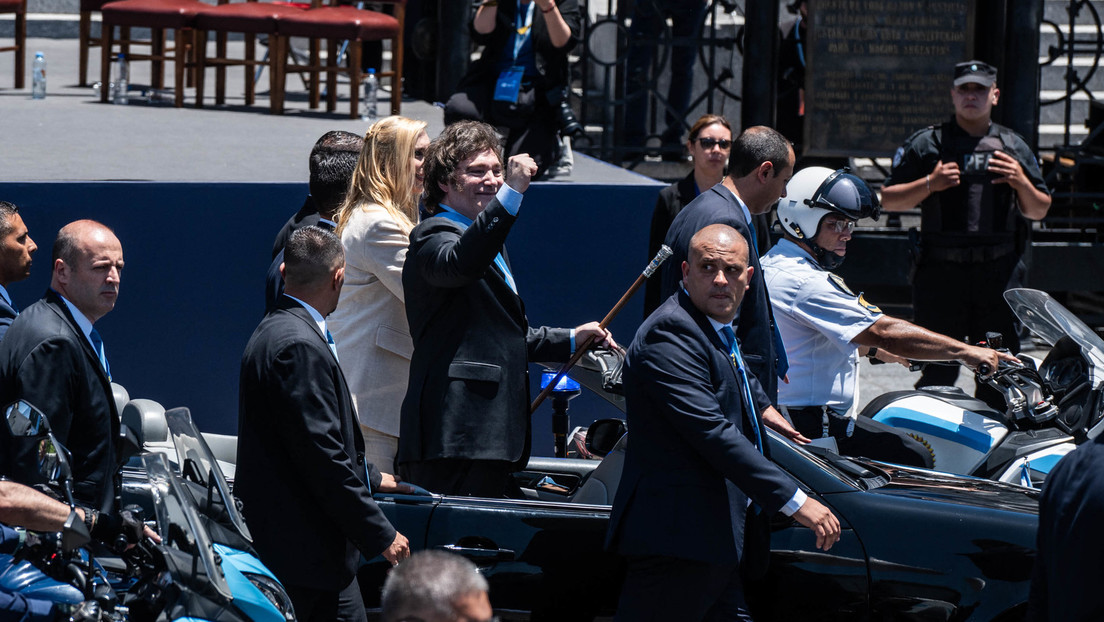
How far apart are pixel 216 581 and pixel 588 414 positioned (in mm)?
4803

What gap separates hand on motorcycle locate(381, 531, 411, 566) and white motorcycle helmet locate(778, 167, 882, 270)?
7.04ft

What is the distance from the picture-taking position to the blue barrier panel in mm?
7375

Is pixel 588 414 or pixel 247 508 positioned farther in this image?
pixel 588 414

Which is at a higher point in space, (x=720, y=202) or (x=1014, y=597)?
(x=720, y=202)

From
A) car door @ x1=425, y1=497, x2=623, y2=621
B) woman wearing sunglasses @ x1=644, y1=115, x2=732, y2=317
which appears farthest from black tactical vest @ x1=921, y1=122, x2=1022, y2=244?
car door @ x1=425, y1=497, x2=623, y2=621

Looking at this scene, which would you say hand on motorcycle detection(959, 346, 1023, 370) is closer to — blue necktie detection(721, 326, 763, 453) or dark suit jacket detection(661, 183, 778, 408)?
dark suit jacket detection(661, 183, 778, 408)

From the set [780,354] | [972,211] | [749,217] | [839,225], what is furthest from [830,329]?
[972,211]

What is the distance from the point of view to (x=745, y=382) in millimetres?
4453

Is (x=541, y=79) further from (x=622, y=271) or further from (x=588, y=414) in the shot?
(x=588, y=414)

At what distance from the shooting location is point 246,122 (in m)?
10.9

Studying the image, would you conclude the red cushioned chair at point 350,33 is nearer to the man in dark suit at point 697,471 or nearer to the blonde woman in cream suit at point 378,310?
the blonde woman in cream suit at point 378,310

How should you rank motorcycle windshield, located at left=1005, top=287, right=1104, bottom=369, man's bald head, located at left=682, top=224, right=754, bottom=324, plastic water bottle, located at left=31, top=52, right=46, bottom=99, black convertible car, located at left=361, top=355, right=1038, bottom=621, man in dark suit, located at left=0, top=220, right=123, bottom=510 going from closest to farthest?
man in dark suit, located at left=0, top=220, right=123, bottom=510, man's bald head, located at left=682, top=224, right=754, bottom=324, black convertible car, located at left=361, top=355, right=1038, bottom=621, motorcycle windshield, located at left=1005, top=287, right=1104, bottom=369, plastic water bottle, located at left=31, top=52, right=46, bottom=99

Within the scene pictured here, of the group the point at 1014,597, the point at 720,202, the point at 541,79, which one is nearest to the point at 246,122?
the point at 541,79

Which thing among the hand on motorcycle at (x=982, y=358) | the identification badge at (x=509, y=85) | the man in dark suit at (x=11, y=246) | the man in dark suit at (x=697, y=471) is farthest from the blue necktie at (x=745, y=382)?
the identification badge at (x=509, y=85)
